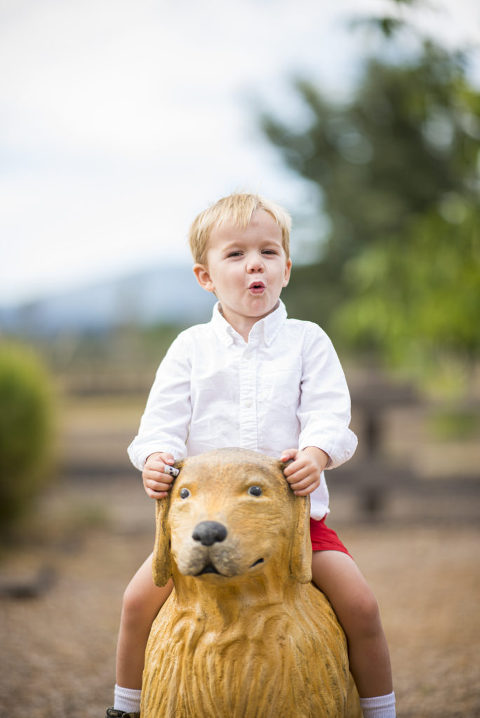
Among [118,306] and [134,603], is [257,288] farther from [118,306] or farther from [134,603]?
[118,306]

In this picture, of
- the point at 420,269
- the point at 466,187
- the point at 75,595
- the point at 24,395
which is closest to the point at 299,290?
the point at 466,187

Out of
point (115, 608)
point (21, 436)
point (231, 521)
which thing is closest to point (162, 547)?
point (231, 521)

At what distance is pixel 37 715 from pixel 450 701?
218cm

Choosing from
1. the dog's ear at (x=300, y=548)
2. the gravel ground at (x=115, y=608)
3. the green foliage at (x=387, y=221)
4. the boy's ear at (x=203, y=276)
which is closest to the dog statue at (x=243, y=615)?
the dog's ear at (x=300, y=548)

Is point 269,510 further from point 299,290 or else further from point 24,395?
point 299,290

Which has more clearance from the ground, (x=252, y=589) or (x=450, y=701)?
(x=252, y=589)

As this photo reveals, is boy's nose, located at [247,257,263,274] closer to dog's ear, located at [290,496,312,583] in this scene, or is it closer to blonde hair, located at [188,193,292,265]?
blonde hair, located at [188,193,292,265]

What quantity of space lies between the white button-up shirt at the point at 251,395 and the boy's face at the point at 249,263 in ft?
0.27

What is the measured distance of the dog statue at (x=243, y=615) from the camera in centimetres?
196

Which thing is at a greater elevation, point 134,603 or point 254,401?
point 254,401

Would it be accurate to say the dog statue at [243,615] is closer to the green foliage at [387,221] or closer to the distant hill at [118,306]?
the distant hill at [118,306]

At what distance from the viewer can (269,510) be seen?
1.99m

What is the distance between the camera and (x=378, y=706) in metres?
2.31

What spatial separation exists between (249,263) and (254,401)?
43 cm
